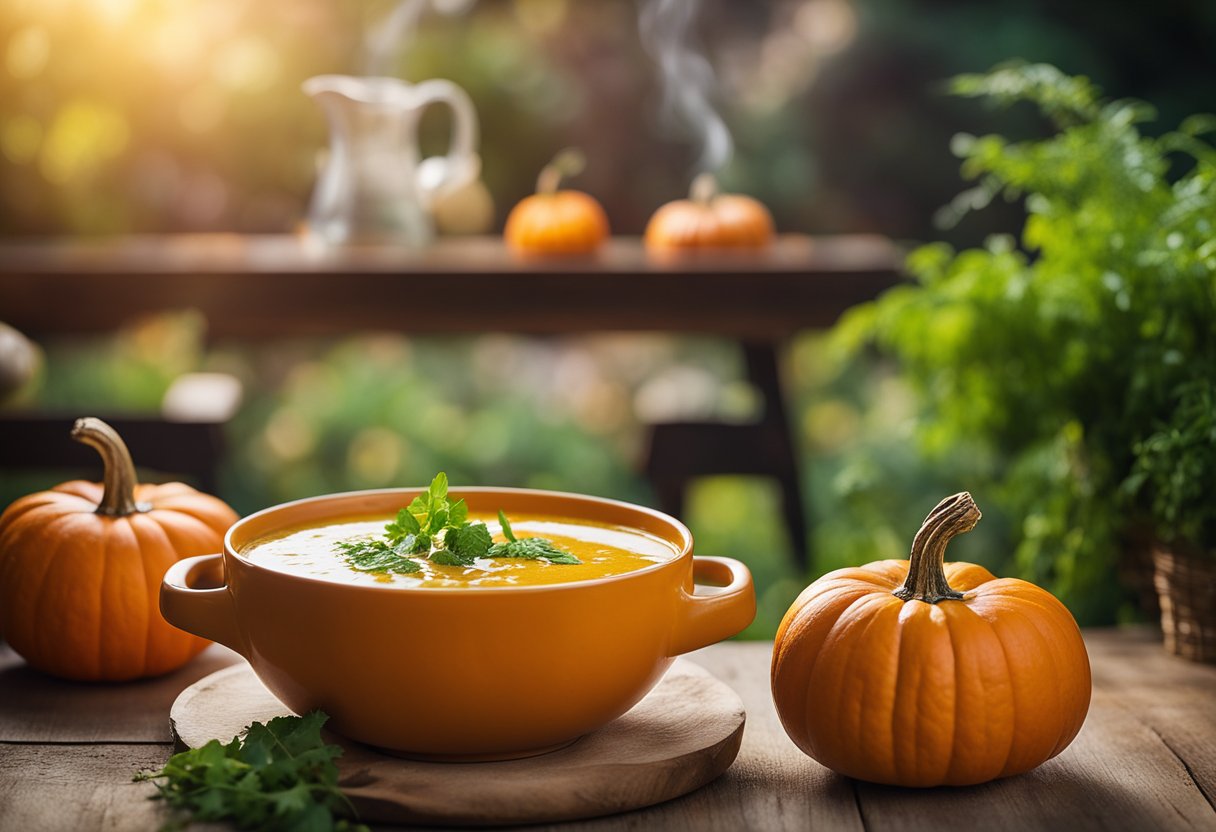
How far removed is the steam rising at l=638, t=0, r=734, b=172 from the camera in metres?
4.10

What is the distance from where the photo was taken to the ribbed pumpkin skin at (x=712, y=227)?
Answer: 8.80 ft

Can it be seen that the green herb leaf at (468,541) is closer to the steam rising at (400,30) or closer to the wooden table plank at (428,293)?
the wooden table plank at (428,293)

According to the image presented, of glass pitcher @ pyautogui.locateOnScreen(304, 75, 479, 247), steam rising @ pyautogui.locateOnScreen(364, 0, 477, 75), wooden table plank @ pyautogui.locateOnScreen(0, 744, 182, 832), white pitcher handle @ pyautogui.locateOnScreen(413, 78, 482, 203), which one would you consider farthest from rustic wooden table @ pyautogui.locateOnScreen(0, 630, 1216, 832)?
steam rising @ pyautogui.locateOnScreen(364, 0, 477, 75)

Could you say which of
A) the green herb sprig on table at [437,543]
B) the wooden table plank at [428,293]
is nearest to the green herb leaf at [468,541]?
the green herb sprig on table at [437,543]

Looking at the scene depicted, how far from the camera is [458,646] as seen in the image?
2.67 ft

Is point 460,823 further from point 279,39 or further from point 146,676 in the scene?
point 279,39

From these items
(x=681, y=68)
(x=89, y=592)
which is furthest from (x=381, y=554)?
(x=681, y=68)

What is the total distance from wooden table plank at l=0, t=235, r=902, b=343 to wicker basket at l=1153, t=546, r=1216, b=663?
1.25 meters

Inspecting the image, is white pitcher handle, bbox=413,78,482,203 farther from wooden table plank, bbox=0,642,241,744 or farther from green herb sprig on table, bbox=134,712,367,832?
green herb sprig on table, bbox=134,712,367,832

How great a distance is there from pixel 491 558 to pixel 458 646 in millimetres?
114

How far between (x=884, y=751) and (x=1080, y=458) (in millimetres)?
647

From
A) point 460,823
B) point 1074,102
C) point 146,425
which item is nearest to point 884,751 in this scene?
point 460,823

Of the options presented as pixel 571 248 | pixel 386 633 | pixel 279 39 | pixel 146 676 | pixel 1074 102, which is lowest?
pixel 146 676

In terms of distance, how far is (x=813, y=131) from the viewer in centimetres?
449
